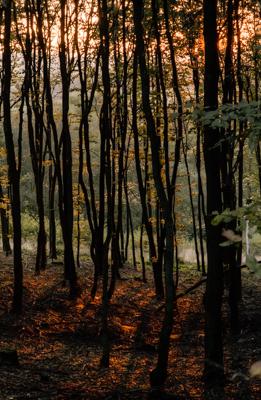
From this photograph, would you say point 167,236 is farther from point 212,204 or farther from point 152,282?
point 152,282

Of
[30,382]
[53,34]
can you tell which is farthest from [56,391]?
[53,34]

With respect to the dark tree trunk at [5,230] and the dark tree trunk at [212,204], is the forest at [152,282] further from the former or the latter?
the dark tree trunk at [5,230]

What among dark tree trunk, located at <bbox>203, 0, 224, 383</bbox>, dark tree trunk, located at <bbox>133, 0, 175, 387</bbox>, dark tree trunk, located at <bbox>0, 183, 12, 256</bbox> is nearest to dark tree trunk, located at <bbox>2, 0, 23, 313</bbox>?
dark tree trunk, located at <bbox>133, 0, 175, 387</bbox>

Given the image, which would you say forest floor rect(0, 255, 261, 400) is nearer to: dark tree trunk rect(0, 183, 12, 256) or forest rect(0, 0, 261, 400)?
forest rect(0, 0, 261, 400)

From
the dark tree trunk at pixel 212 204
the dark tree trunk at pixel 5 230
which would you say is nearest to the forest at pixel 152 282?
the dark tree trunk at pixel 212 204

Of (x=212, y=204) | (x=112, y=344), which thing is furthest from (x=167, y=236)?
(x=112, y=344)

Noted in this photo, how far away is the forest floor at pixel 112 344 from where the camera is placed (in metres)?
6.27

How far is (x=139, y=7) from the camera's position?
6.29 metres

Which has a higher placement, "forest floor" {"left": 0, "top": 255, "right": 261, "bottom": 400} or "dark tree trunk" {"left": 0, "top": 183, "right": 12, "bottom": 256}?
"dark tree trunk" {"left": 0, "top": 183, "right": 12, "bottom": 256}

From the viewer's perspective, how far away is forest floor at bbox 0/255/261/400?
6.27 m

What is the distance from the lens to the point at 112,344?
30.6ft

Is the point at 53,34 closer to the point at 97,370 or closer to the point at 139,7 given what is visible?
the point at 139,7

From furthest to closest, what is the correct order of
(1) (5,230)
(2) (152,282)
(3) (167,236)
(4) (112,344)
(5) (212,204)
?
(1) (5,230)
(2) (152,282)
(4) (112,344)
(3) (167,236)
(5) (212,204)

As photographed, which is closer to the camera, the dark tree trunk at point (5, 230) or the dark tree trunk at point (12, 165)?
the dark tree trunk at point (12, 165)
